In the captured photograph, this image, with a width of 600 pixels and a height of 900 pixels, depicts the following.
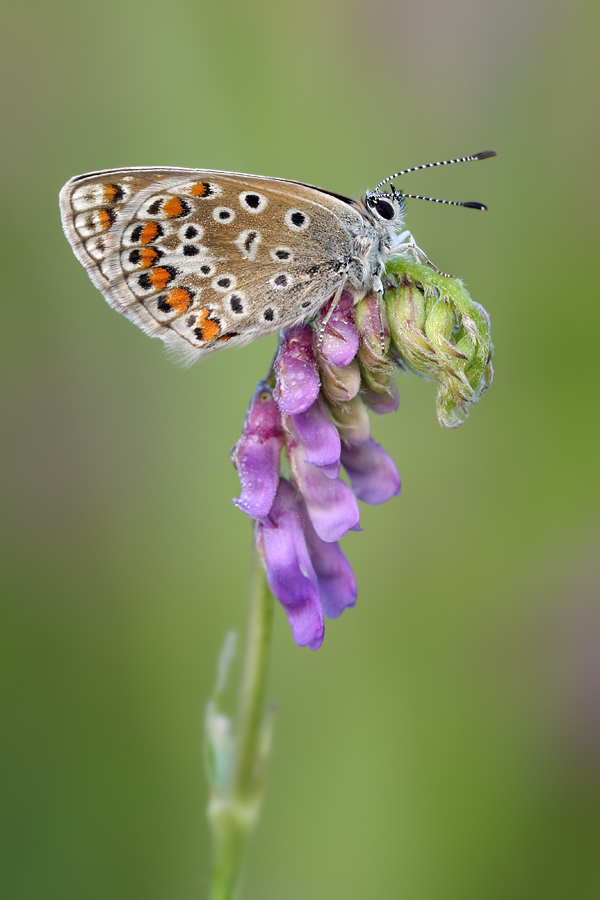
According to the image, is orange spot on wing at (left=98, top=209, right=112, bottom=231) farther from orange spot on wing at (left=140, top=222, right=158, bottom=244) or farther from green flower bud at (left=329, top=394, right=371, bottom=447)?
green flower bud at (left=329, top=394, right=371, bottom=447)

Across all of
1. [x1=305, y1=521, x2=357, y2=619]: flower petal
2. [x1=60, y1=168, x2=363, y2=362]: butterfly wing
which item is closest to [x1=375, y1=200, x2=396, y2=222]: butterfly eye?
[x1=60, y1=168, x2=363, y2=362]: butterfly wing

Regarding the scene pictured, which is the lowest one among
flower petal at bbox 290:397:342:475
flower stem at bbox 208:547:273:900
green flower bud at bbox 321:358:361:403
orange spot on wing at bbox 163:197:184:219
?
flower stem at bbox 208:547:273:900

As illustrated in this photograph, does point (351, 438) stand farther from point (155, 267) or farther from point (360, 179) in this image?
point (360, 179)

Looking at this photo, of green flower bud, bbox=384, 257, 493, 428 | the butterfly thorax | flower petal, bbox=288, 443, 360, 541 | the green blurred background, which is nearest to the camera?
green flower bud, bbox=384, 257, 493, 428

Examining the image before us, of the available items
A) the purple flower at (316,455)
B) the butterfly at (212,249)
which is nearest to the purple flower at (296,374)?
the purple flower at (316,455)

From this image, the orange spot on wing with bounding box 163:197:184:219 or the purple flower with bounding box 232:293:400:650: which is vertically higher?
the orange spot on wing with bounding box 163:197:184:219

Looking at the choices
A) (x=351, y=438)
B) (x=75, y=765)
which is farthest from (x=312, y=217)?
(x=75, y=765)
